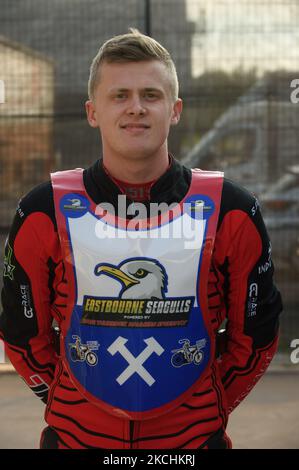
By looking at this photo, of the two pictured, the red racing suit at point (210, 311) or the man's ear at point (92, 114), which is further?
the man's ear at point (92, 114)

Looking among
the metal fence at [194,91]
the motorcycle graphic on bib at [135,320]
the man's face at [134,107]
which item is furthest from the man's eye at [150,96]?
the metal fence at [194,91]

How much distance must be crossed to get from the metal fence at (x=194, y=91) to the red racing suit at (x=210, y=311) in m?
4.30

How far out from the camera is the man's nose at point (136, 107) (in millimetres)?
2211

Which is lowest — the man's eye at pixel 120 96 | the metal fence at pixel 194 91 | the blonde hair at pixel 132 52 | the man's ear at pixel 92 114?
the metal fence at pixel 194 91

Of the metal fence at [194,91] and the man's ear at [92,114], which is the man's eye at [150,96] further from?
the metal fence at [194,91]

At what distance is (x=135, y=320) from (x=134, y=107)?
1.68 feet

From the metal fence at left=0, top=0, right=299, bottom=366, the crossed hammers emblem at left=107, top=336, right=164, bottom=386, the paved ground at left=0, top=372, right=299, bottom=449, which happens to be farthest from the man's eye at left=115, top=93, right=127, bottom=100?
the metal fence at left=0, top=0, right=299, bottom=366

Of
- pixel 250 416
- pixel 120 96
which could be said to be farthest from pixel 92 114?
pixel 250 416

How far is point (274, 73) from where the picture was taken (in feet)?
21.7

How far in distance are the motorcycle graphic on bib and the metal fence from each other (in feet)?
14.6

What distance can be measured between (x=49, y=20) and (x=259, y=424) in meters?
3.33

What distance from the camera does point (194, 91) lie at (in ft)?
21.8

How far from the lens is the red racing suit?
2199 mm

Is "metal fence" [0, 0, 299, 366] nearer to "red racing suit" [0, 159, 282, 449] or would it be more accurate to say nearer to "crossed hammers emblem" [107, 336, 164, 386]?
"red racing suit" [0, 159, 282, 449]
